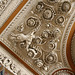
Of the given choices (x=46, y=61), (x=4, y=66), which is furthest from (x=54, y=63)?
(x=4, y=66)

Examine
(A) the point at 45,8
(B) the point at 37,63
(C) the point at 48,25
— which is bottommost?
(B) the point at 37,63

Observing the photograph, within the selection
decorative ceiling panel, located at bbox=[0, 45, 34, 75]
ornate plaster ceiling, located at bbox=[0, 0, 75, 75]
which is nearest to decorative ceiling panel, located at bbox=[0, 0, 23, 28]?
ornate plaster ceiling, located at bbox=[0, 0, 75, 75]

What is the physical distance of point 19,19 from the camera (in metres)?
3.76

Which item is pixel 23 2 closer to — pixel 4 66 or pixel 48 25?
pixel 48 25

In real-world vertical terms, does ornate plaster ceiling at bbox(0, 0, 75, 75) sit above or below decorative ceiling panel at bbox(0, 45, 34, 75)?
above

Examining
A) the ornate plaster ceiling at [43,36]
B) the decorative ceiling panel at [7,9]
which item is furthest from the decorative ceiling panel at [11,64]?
the decorative ceiling panel at [7,9]

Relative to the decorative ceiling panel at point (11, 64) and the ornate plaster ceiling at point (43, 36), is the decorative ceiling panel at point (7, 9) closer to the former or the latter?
the ornate plaster ceiling at point (43, 36)

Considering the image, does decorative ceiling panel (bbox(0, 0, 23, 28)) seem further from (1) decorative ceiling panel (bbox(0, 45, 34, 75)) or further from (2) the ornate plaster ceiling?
(1) decorative ceiling panel (bbox(0, 45, 34, 75))

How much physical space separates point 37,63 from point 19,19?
1.60 m

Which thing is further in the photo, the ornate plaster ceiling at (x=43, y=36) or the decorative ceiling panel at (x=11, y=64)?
the ornate plaster ceiling at (x=43, y=36)

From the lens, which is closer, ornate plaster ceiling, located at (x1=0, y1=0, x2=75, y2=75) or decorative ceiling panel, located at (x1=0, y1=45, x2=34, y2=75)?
decorative ceiling panel, located at (x1=0, y1=45, x2=34, y2=75)

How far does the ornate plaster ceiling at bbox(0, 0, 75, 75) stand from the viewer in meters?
3.66

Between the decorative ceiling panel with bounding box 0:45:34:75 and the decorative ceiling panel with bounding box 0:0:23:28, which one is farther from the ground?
the decorative ceiling panel with bounding box 0:0:23:28

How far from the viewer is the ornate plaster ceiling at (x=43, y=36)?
3.66 meters
